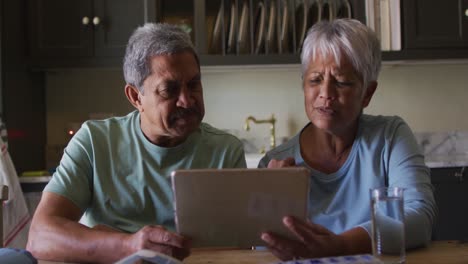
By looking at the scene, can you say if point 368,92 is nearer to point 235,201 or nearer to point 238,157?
point 238,157

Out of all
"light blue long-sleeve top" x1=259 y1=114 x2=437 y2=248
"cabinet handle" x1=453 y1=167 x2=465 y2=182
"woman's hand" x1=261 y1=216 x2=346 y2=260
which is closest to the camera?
"woman's hand" x1=261 y1=216 x2=346 y2=260

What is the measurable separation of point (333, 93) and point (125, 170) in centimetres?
55

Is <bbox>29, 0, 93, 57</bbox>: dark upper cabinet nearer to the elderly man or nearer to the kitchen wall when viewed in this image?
the kitchen wall

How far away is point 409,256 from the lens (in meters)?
1.03

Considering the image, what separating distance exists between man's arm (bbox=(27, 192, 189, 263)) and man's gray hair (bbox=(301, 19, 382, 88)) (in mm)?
632

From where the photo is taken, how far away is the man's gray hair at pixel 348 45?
1.32 m

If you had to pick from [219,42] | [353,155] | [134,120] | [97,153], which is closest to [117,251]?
[97,153]

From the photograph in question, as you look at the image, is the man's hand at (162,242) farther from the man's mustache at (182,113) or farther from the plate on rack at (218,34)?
the plate on rack at (218,34)

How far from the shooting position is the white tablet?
0.91 m

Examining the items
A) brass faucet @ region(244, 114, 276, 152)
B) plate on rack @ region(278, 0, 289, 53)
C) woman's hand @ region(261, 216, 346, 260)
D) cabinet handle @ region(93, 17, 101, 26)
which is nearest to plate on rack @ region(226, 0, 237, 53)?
plate on rack @ region(278, 0, 289, 53)

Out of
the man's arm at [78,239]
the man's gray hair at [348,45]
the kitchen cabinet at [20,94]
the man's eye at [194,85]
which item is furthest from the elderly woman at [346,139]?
the kitchen cabinet at [20,94]

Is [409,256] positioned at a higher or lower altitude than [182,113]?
lower

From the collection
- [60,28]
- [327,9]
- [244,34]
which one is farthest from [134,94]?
[327,9]

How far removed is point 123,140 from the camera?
55.9 inches
